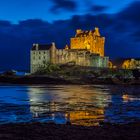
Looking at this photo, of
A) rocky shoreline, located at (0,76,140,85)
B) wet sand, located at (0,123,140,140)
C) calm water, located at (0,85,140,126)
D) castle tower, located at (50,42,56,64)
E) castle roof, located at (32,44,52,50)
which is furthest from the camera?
castle roof, located at (32,44,52,50)

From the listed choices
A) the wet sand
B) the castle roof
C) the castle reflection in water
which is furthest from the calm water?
the castle roof

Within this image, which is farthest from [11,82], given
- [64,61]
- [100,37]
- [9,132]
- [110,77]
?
[9,132]

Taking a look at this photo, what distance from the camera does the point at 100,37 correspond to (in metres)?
140

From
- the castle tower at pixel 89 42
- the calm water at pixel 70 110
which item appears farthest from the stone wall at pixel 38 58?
the calm water at pixel 70 110

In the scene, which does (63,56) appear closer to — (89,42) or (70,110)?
(89,42)

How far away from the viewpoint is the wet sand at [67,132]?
55.7 feet

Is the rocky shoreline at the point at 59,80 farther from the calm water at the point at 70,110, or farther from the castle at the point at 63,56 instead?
the calm water at the point at 70,110

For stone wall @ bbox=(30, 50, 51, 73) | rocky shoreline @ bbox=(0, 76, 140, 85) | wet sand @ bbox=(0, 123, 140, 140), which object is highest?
stone wall @ bbox=(30, 50, 51, 73)

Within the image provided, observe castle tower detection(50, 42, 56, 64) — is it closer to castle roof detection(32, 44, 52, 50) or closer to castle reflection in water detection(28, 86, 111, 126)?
castle roof detection(32, 44, 52, 50)

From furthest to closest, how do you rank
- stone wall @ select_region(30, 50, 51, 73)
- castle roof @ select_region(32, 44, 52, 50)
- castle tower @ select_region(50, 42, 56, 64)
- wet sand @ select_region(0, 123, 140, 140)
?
castle roof @ select_region(32, 44, 52, 50), stone wall @ select_region(30, 50, 51, 73), castle tower @ select_region(50, 42, 56, 64), wet sand @ select_region(0, 123, 140, 140)

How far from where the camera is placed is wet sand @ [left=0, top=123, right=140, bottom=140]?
55.7ft

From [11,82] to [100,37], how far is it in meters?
44.6

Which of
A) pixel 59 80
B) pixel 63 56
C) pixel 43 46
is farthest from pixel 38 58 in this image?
pixel 59 80

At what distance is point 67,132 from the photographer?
60.2ft
